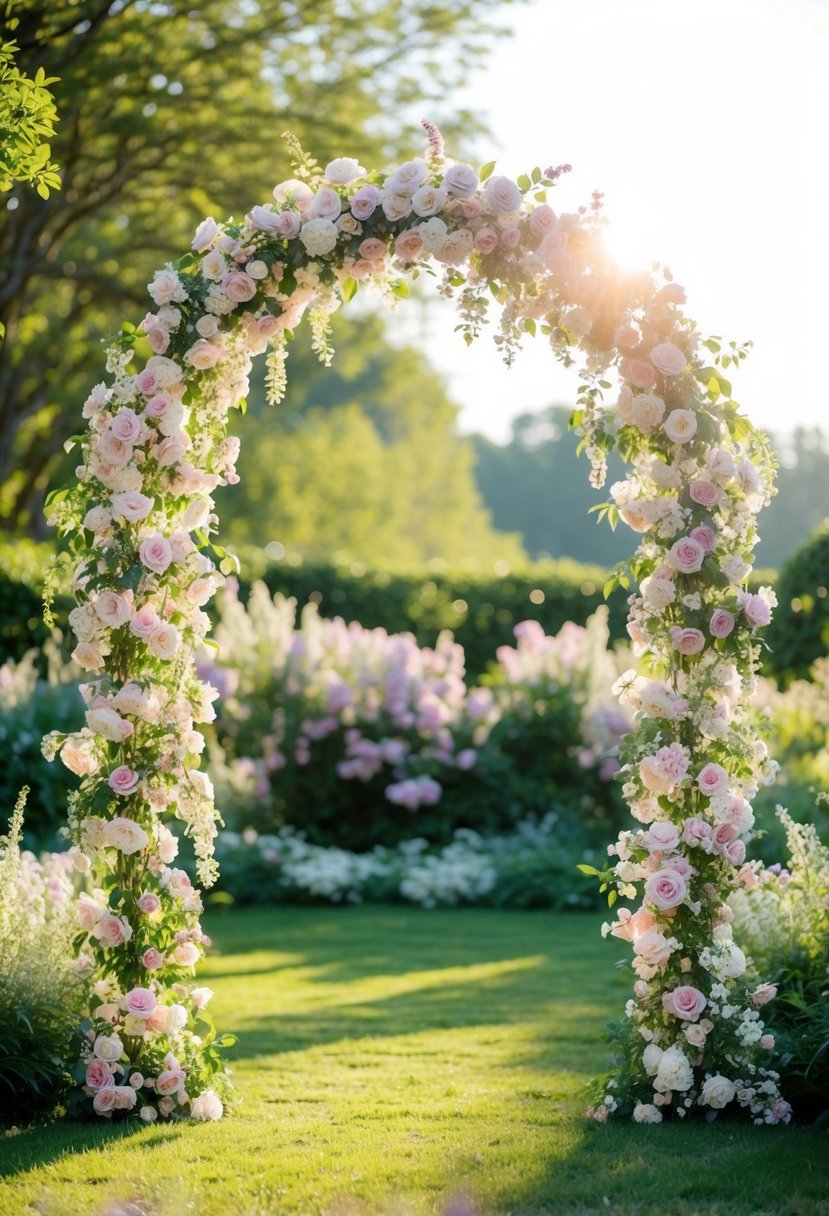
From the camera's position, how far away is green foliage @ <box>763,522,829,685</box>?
35.0 feet

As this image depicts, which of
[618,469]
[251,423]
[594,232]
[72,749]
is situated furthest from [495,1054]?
[618,469]

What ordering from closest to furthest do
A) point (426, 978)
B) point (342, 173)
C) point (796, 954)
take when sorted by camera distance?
1. point (342, 173)
2. point (796, 954)
3. point (426, 978)

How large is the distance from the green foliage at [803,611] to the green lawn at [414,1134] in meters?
4.83

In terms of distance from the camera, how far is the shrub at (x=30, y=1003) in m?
4.29

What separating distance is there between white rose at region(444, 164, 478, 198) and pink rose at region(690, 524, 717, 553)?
1.28 meters

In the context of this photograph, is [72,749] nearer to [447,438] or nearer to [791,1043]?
[791,1043]

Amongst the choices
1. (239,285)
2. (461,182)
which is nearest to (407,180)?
(461,182)

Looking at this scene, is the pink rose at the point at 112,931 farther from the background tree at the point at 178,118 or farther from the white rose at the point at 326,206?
the background tree at the point at 178,118

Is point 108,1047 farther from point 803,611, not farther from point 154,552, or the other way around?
point 803,611

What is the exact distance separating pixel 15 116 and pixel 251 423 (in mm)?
22632

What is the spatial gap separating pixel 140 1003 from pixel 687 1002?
5.58 ft

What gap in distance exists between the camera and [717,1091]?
4.06m

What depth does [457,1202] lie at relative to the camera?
135 inches

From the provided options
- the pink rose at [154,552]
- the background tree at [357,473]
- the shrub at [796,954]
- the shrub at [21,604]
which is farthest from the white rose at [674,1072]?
the background tree at [357,473]
